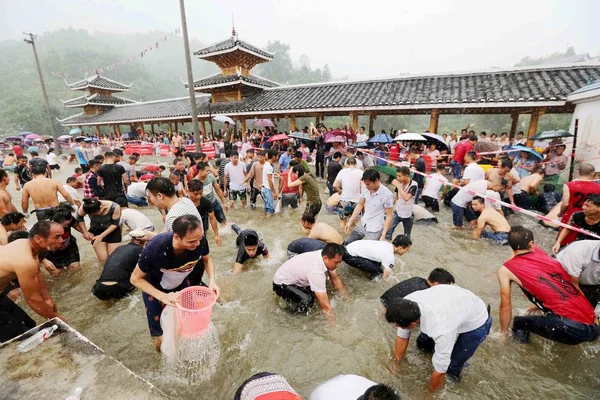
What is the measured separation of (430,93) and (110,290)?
12.0m

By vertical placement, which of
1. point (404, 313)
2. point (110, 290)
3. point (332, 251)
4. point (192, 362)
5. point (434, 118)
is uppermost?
A: point (434, 118)

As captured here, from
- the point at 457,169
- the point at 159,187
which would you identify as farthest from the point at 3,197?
the point at 457,169

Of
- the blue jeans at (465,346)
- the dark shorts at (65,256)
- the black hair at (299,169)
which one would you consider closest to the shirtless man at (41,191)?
the dark shorts at (65,256)

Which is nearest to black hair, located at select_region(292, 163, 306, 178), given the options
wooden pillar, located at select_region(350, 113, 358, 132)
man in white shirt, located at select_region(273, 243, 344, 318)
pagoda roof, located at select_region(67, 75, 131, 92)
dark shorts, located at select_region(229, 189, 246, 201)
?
dark shorts, located at select_region(229, 189, 246, 201)

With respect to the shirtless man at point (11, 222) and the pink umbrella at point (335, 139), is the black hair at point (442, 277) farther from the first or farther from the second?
the pink umbrella at point (335, 139)

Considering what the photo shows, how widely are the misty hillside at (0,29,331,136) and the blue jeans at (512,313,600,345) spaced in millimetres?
55658

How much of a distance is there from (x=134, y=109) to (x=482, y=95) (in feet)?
85.1

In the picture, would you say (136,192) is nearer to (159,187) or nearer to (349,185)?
(159,187)

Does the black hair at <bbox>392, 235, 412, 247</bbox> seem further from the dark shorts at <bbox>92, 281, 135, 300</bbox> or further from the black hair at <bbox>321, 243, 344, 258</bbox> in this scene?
the dark shorts at <bbox>92, 281, 135, 300</bbox>

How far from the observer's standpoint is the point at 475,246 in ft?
18.9

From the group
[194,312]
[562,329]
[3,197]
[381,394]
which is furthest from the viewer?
[3,197]

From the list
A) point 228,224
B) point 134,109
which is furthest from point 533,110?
point 134,109

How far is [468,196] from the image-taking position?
6.18 meters

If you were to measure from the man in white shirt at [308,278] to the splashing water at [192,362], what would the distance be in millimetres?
1097
